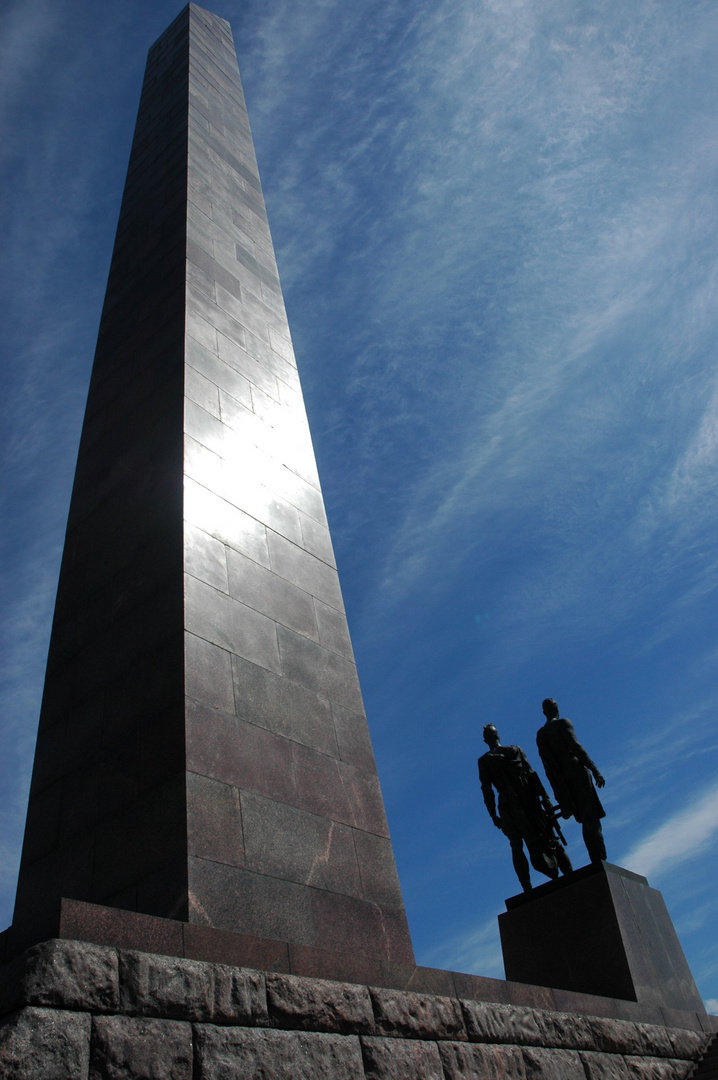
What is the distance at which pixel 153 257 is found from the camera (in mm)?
11656

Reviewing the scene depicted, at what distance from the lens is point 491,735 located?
10.4 meters

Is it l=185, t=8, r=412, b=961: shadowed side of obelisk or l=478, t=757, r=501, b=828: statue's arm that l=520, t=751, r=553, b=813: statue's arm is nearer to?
l=478, t=757, r=501, b=828: statue's arm

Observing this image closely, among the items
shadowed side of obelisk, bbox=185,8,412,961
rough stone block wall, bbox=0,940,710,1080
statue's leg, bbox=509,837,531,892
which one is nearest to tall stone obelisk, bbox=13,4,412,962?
shadowed side of obelisk, bbox=185,8,412,961

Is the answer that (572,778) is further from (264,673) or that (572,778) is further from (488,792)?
(264,673)

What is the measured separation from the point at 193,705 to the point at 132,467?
344cm

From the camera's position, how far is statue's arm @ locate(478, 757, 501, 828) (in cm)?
996

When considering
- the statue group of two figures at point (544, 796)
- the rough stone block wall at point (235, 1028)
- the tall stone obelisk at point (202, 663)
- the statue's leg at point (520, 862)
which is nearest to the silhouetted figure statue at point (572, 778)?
the statue group of two figures at point (544, 796)

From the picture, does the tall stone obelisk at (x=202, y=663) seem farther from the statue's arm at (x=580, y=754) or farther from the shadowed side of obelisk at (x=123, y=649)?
the statue's arm at (x=580, y=754)

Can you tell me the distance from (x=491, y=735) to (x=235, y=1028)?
6.63 metres

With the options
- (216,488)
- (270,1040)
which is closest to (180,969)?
(270,1040)

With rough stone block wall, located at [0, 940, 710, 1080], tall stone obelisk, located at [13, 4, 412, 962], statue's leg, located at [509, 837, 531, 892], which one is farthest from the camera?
statue's leg, located at [509, 837, 531, 892]

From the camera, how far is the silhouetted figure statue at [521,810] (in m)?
9.60

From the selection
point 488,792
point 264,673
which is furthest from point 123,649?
point 488,792

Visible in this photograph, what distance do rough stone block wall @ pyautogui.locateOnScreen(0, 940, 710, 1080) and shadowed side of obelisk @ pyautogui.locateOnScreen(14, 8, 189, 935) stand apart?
48 cm
